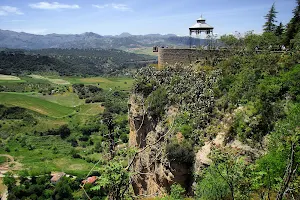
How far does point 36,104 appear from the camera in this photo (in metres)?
107

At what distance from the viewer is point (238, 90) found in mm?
21203

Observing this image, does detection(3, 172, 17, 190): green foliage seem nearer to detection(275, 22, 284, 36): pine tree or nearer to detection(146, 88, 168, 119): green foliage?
detection(146, 88, 168, 119): green foliage

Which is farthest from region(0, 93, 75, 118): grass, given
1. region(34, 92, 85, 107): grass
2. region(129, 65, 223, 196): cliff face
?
region(129, 65, 223, 196): cliff face

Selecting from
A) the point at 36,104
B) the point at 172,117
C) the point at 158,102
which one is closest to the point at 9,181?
the point at 158,102

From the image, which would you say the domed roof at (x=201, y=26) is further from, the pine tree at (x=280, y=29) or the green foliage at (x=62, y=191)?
the green foliage at (x=62, y=191)

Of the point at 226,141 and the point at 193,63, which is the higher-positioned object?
the point at 193,63

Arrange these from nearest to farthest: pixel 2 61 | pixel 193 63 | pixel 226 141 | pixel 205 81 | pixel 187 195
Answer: pixel 226 141 < pixel 187 195 < pixel 205 81 < pixel 193 63 < pixel 2 61

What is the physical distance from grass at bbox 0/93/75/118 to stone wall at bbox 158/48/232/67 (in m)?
81.6

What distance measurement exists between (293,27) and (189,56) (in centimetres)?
1153

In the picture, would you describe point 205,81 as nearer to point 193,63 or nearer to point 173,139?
point 193,63

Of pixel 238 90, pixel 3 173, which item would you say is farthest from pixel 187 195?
pixel 3 173

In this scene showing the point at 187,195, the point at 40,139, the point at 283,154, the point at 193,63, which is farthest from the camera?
the point at 40,139

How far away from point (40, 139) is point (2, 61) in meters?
122

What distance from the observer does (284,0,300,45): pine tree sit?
95.7 ft
